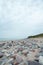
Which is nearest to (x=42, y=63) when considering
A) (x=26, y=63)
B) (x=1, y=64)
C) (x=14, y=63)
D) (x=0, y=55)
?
(x=26, y=63)

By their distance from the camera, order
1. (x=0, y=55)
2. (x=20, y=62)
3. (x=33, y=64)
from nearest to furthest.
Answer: (x=33, y=64), (x=20, y=62), (x=0, y=55)

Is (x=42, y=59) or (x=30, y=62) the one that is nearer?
(x=30, y=62)

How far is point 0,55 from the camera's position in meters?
3.78

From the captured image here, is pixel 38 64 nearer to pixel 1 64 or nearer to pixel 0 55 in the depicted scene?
pixel 1 64

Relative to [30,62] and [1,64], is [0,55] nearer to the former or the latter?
[1,64]

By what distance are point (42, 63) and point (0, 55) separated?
1.30 meters

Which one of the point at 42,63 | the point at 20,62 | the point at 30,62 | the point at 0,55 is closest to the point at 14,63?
the point at 20,62

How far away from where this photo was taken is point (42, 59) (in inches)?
Result: 120

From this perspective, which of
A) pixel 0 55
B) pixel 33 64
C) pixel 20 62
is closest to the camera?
pixel 33 64

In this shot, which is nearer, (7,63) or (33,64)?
(33,64)

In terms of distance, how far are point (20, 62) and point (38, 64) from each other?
0.37 m

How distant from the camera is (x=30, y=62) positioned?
283cm

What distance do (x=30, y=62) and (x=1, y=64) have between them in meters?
0.58

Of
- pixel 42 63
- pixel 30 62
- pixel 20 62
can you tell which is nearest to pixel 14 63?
pixel 20 62
